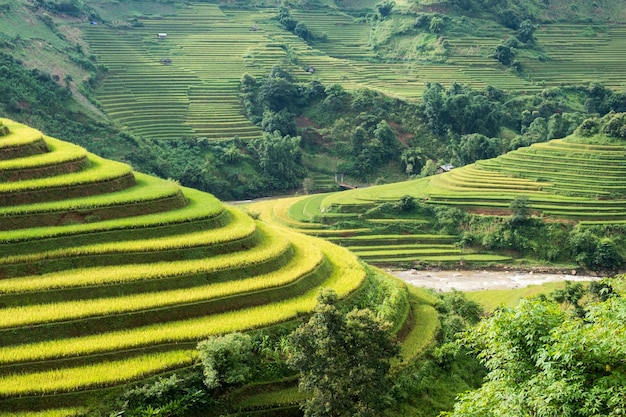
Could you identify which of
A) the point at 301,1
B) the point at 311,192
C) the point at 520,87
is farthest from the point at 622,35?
the point at 311,192

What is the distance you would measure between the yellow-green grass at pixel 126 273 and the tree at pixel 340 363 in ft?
18.7

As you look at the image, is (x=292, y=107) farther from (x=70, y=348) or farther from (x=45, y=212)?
(x=70, y=348)

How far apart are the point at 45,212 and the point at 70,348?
6.33 meters

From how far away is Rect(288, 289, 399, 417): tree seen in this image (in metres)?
16.6

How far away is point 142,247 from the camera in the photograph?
21.7 metres

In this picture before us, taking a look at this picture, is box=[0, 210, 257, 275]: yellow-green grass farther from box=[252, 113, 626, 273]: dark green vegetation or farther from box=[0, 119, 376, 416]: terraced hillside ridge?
box=[252, 113, 626, 273]: dark green vegetation

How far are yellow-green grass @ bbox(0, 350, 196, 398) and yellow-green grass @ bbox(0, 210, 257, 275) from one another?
461 cm

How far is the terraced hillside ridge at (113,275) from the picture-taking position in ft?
57.3

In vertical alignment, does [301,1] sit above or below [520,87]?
above

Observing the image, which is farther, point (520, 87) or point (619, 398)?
point (520, 87)

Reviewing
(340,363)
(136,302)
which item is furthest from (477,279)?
(136,302)

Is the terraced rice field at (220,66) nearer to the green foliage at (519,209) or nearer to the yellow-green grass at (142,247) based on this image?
the green foliage at (519,209)

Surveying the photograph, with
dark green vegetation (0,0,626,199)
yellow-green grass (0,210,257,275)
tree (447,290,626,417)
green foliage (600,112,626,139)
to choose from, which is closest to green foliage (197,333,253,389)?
yellow-green grass (0,210,257,275)

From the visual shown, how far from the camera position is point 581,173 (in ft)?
157
